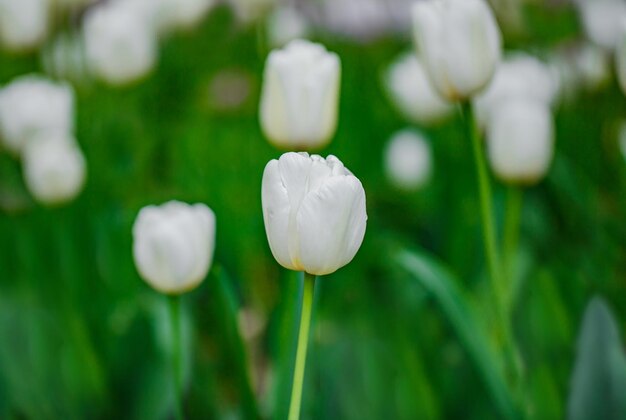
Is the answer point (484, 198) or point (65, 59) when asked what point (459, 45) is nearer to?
point (484, 198)

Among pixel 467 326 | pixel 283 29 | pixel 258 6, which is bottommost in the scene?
pixel 283 29

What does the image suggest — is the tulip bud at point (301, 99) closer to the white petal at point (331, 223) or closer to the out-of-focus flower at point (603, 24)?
the white petal at point (331, 223)

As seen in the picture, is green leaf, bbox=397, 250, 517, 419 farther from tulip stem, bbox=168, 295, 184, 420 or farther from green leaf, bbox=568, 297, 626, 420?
tulip stem, bbox=168, 295, 184, 420

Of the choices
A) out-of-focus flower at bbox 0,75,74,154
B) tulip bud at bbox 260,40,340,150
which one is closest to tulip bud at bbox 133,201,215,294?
tulip bud at bbox 260,40,340,150

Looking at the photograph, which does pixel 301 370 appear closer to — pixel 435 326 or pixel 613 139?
pixel 435 326

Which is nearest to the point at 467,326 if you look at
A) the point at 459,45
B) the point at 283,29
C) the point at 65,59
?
the point at 459,45

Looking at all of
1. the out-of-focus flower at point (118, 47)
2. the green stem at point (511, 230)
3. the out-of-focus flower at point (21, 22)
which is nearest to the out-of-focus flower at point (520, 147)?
the green stem at point (511, 230)
